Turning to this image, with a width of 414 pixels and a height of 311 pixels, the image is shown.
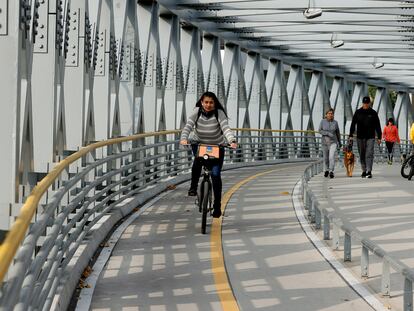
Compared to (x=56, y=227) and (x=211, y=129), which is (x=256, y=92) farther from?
(x=56, y=227)

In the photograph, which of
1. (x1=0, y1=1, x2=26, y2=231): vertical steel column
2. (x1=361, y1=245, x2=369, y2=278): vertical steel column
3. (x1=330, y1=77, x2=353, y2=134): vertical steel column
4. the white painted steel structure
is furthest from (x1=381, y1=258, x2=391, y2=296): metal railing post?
(x1=330, y1=77, x2=353, y2=134): vertical steel column

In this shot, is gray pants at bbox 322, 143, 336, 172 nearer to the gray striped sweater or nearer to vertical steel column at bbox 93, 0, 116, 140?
vertical steel column at bbox 93, 0, 116, 140

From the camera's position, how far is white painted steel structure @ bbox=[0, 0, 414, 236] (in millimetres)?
8948

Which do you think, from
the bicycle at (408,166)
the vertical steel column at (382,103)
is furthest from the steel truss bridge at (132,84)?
the bicycle at (408,166)

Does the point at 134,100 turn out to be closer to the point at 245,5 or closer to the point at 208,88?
the point at 245,5

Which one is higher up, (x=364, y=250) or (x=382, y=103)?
(x=382, y=103)

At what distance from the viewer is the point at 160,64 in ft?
77.8

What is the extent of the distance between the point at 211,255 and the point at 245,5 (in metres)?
16.2

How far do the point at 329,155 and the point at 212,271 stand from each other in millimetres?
14397

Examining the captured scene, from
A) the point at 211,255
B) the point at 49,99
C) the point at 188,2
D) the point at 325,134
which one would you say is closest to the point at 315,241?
the point at 211,255

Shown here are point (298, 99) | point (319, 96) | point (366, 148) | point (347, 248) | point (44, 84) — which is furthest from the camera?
point (319, 96)

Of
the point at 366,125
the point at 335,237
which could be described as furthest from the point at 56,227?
the point at 366,125

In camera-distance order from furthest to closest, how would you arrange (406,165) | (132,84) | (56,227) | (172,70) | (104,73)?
(172,70)
(406,165)
(132,84)
(104,73)
(56,227)

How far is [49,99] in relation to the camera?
35.8ft
